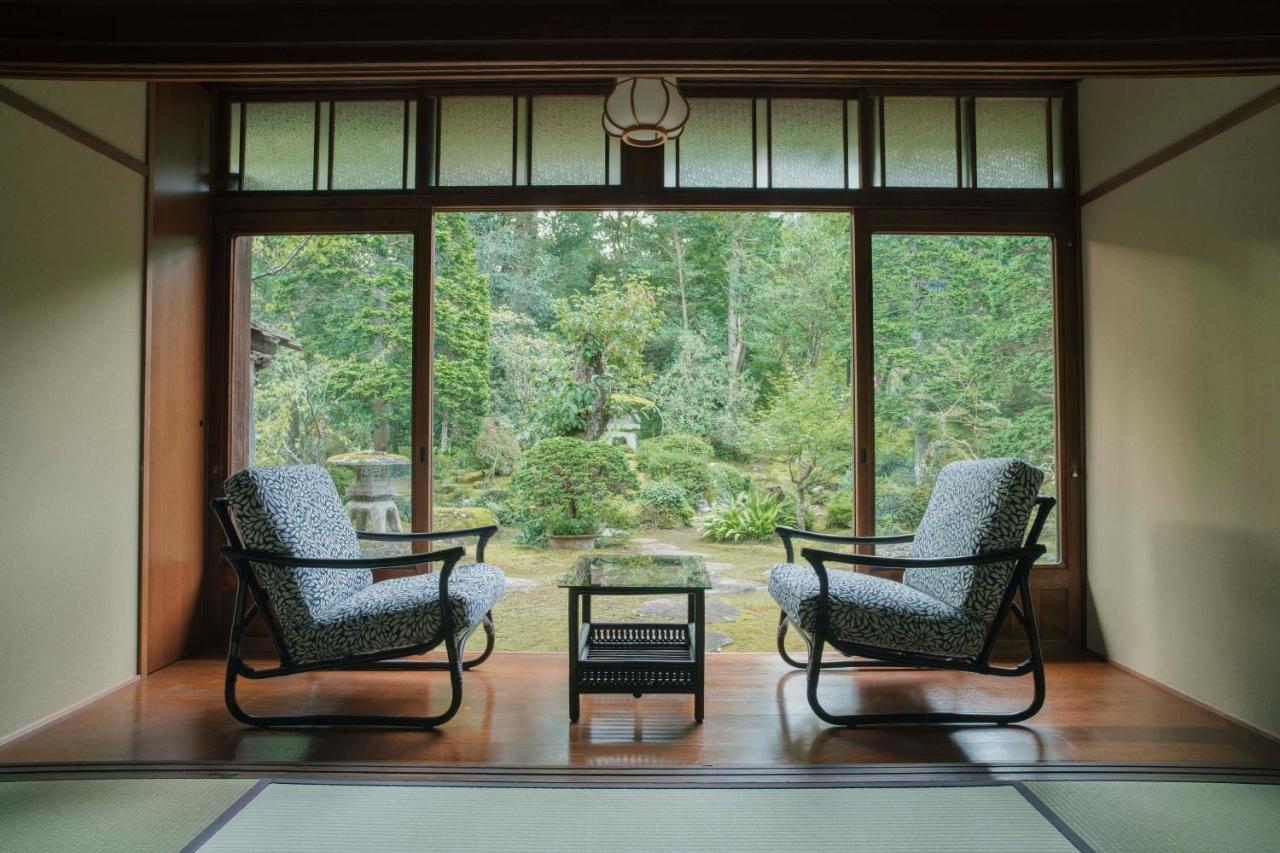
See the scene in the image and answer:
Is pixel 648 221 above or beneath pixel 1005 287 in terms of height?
above

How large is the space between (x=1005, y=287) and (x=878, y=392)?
2.91 ft

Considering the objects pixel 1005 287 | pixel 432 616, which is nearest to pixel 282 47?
pixel 432 616

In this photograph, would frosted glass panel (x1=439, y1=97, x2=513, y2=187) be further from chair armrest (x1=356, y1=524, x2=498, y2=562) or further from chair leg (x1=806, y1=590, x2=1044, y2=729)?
chair leg (x1=806, y1=590, x2=1044, y2=729)

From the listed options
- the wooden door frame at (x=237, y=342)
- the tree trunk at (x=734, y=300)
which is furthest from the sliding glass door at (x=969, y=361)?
the tree trunk at (x=734, y=300)

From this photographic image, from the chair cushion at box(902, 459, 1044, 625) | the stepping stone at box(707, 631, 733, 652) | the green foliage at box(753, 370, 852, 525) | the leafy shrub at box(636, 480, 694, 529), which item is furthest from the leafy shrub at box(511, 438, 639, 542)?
the chair cushion at box(902, 459, 1044, 625)

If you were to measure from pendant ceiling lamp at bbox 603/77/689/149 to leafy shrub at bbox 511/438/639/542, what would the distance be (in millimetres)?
4304

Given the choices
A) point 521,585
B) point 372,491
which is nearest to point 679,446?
point 521,585

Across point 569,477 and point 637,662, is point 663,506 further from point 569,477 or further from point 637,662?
point 637,662

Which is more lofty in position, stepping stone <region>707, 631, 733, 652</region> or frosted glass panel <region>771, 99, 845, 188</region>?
frosted glass panel <region>771, 99, 845, 188</region>

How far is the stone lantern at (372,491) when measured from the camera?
3.62 m

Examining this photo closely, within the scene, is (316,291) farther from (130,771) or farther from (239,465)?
(130,771)

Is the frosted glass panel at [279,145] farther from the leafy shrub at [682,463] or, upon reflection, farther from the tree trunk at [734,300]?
the tree trunk at [734,300]

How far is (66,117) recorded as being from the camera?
8.90 feet

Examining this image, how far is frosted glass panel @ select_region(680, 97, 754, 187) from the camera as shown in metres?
3.56
